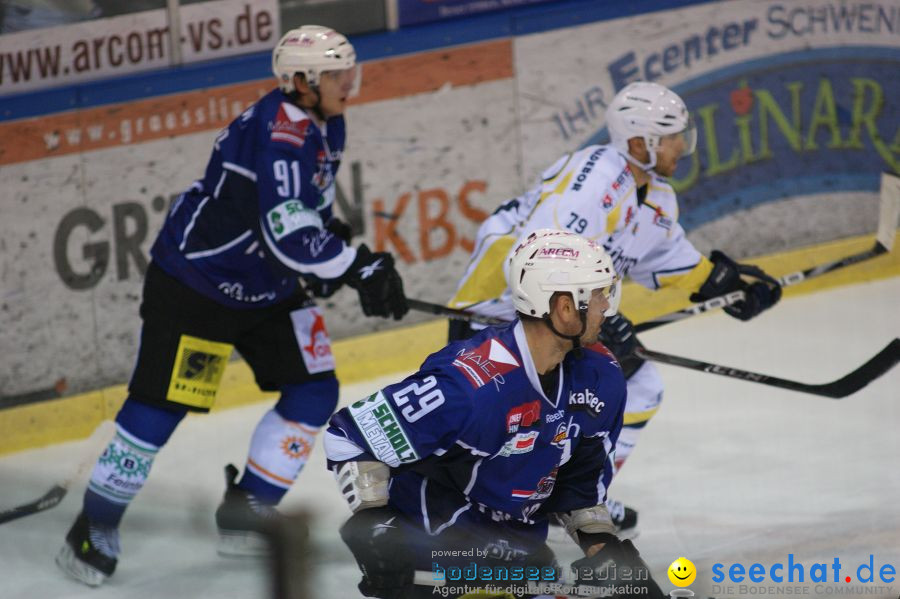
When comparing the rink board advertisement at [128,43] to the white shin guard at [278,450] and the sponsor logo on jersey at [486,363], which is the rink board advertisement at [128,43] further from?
the sponsor logo on jersey at [486,363]

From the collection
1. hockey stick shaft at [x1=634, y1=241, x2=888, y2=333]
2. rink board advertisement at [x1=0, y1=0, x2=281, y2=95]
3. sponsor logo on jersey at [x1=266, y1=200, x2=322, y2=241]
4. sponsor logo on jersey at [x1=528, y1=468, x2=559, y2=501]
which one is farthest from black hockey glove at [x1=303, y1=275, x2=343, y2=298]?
rink board advertisement at [x1=0, y1=0, x2=281, y2=95]

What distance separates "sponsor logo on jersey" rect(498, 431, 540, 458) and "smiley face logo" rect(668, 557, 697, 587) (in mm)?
955

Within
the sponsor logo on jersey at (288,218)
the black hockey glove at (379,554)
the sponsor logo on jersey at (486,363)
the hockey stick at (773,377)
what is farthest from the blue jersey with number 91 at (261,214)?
the black hockey glove at (379,554)

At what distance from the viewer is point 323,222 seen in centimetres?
454

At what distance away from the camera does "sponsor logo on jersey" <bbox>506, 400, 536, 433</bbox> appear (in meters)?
3.12

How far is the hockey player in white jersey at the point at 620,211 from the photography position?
4.25 meters

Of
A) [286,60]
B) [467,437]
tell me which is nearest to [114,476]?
[286,60]

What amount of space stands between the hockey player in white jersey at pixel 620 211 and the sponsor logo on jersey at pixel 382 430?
1238 millimetres

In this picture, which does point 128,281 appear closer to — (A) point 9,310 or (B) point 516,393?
(A) point 9,310

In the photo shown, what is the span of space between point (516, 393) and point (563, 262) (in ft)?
0.93

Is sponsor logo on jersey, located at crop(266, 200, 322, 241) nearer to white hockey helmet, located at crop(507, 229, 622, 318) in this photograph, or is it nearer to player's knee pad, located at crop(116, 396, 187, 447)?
player's knee pad, located at crop(116, 396, 187, 447)

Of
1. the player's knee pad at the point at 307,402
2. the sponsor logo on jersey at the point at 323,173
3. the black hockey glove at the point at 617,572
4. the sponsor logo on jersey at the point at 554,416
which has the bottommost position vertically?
the player's knee pad at the point at 307,402

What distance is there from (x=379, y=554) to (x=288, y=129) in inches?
62.1

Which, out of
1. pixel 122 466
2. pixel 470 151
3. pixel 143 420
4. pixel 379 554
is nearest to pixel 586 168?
pixel 143 420
